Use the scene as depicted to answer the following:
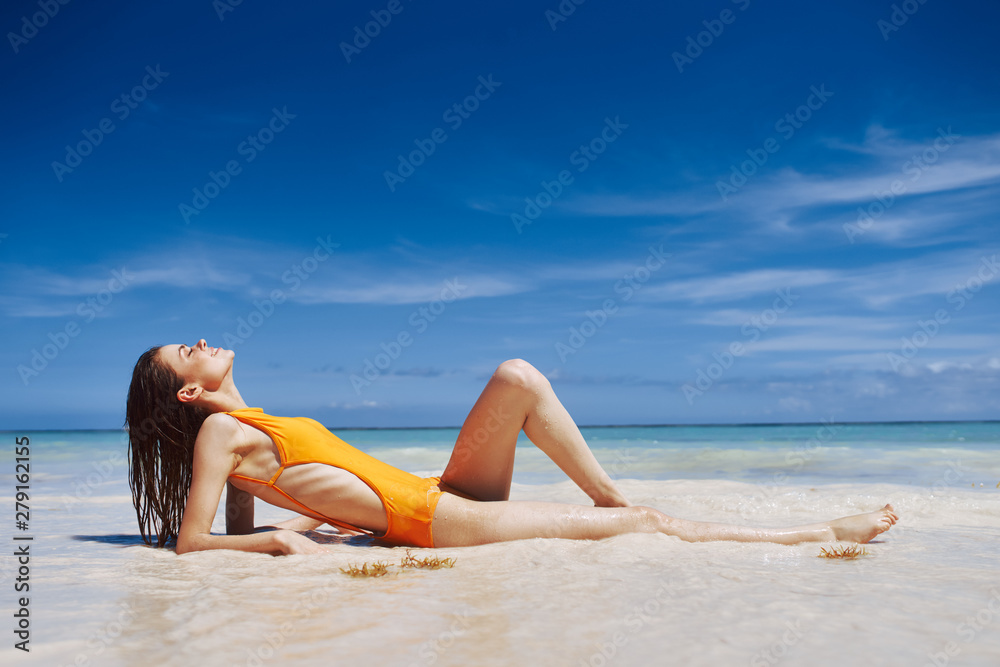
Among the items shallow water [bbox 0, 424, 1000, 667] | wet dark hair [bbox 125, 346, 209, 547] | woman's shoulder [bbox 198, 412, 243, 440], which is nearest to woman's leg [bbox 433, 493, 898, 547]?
shallow water [bbox 0, 424, 1000, 667]

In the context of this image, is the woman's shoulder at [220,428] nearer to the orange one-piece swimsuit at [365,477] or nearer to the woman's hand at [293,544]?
the orange one-piece swimsuit at [365,477]

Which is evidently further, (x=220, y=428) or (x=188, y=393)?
(x=188, y=393)

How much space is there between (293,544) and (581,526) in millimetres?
1748

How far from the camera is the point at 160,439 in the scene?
4.14m

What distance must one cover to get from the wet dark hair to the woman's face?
0.05 m

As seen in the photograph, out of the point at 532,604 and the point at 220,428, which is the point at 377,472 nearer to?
the point at 220,428

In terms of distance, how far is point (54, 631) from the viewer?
2387 mm

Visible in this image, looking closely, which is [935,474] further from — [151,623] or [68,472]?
[68,472]

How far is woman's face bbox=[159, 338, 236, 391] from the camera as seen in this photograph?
13.1 ft

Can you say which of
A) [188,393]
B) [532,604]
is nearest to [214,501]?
[188,393]

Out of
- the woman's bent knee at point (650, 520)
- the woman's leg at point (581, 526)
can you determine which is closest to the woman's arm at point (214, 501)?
the woman's leg at point (581, 526)

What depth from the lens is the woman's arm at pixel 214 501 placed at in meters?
3.59

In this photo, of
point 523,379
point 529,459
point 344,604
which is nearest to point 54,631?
point 344,604

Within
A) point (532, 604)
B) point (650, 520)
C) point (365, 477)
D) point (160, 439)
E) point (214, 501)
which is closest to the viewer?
point (532, 604)
